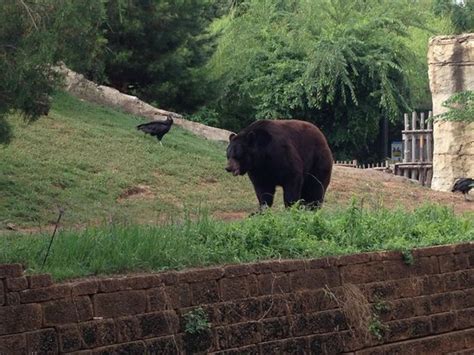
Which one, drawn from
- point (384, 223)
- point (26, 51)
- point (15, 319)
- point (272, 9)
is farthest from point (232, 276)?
point (272, 9)

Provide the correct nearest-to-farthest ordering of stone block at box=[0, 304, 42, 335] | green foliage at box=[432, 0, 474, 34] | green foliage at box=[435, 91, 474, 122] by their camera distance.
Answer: stone block at box=[0, 304, 42, 335]
green foliage at box=[435, 91, 474, 122]
green foliage at box=[432, 0, 474, 34]

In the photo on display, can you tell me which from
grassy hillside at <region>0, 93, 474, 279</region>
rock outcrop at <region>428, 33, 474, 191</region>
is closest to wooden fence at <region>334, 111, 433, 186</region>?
rock outcrop at <region>428, 33, 474, 191</region>

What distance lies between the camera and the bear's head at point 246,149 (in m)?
14.8

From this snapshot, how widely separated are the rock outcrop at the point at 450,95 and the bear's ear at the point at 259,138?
12.3 metres

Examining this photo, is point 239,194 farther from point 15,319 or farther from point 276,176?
point 15,319

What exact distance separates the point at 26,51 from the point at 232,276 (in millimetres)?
6583

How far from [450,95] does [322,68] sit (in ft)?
17.0

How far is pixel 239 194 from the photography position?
20.0 metres

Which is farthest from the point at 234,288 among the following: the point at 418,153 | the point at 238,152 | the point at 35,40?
the point at 418,153

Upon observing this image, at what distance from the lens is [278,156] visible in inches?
583

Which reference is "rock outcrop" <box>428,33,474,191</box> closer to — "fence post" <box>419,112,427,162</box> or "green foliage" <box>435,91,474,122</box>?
"green foliage" <box>435,91,474,122</box>

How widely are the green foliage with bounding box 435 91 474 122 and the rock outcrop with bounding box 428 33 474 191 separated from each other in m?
0.88

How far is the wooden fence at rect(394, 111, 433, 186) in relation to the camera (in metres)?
28.7

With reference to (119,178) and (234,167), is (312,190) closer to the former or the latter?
(234,167)
